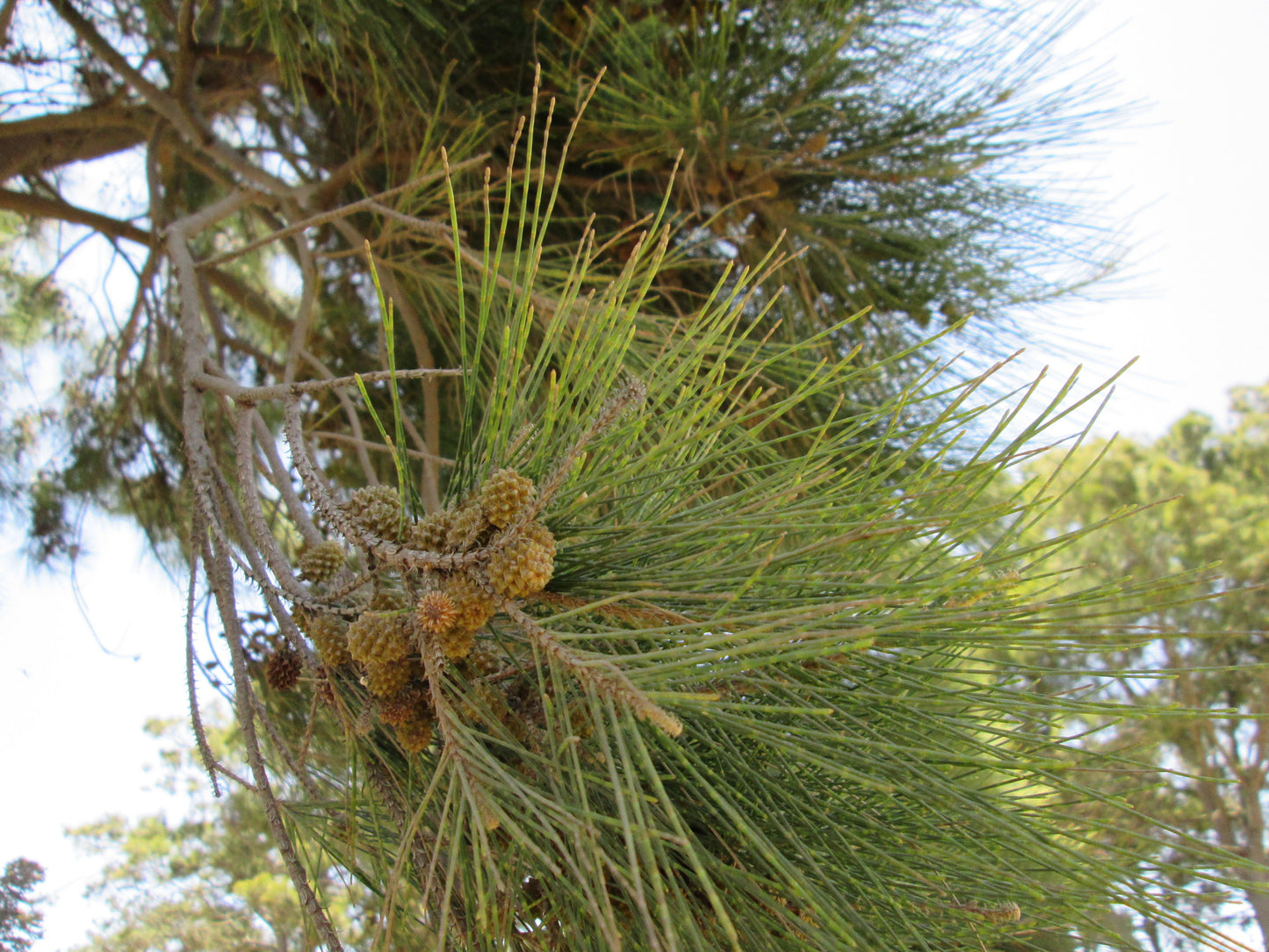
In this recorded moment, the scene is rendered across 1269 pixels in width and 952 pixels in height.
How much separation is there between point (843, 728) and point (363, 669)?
294 mm

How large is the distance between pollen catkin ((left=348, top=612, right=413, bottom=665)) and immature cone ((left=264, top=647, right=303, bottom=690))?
0.20 metres

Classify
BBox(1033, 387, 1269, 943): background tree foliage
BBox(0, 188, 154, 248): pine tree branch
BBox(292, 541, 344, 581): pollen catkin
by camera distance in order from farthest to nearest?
1. BBox(1033, 387, 1269, 943): background tree foliage
2. BBox(0, 188, 154, 248): pine tree branch
3. BBox(292, 541, 344, 581): pollen catkin

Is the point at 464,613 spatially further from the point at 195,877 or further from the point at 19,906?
the point at 195,877

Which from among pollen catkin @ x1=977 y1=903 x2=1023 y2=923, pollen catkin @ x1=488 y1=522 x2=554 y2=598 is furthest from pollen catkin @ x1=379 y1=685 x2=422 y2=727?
pollen catkin @ x1=977 y1=903 x2=1023 y2=923

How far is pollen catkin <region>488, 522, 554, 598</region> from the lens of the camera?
17.0 inches

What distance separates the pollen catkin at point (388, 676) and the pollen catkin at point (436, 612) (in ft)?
0.20

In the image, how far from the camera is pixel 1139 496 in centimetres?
418

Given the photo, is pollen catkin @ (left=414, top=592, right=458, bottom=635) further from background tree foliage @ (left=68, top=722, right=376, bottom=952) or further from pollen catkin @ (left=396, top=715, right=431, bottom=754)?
background tree foliage @ (left=68, top=722, right=376, bottom=952)

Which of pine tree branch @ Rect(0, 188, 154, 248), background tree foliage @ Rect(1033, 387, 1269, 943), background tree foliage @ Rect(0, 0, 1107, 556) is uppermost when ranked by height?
pine tree branch @ Rect(0, 188, 154, 248)

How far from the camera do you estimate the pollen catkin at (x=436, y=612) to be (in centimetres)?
44

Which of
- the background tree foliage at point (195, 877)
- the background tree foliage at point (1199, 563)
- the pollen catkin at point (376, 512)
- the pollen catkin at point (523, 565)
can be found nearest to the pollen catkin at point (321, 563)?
the pollen catkin at point (376, 512)

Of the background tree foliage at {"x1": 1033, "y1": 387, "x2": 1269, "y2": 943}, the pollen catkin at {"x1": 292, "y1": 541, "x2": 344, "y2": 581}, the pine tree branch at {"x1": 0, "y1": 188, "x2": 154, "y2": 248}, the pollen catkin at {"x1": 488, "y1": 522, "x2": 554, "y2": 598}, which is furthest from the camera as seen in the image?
the background tree foliage at {"x1": 1033, "y1": 387, "x2": 1269, "y2": 943}

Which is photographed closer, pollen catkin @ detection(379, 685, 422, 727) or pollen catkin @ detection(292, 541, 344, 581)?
pollen catkin @ detection(379, 685, 422, 727)

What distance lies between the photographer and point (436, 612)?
44 centimetres
